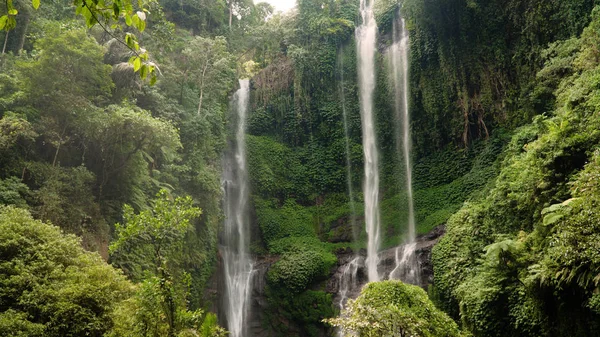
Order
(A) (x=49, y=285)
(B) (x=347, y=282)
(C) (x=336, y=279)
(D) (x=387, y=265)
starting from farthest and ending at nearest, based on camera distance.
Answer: (C) (x=336, y=279) < (B) (x=347, y=282) < (D) (x=387, y=265) < (A) (x=49, y=285)

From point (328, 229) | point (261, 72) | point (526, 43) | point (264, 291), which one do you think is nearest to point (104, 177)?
point (264, 291)

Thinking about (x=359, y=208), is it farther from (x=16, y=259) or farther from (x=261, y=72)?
(x=16, y=259)

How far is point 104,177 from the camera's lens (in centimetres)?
1367

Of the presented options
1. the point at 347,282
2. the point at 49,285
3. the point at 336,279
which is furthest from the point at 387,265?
the point at 49,285

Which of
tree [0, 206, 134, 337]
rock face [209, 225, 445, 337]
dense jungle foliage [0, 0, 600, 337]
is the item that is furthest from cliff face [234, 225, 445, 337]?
tree [0, 206, 134, 337]

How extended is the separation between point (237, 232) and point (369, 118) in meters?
9.25

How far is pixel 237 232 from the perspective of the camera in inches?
821

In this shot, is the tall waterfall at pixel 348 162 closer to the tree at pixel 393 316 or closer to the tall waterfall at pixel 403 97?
the tall waterfall at pixel 403 97

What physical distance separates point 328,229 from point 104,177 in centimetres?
1130

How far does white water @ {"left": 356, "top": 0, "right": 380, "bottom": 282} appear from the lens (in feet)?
67.3

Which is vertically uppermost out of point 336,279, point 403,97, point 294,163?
point 403,97

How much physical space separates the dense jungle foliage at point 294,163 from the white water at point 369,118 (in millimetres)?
443

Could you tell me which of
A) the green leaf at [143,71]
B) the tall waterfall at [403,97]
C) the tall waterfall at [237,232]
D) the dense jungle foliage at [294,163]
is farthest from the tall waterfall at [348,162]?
the green leaf at [143,71]

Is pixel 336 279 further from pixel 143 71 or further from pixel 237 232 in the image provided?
pixel 143 71
